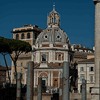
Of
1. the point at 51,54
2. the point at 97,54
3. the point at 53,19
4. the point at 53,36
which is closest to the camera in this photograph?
the point at 97,54

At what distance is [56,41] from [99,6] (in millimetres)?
44063

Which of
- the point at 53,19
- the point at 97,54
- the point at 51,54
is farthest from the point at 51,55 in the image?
the point at 97,54

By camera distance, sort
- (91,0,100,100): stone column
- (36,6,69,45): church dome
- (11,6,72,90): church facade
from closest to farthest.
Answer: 1. (91,0,100,100): stone column
2. (11,6,72,90): church facade
3. (36,6,69,45): church dome

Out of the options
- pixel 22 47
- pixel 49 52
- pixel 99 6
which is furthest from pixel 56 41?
pixel 99 6

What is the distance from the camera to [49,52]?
68.1 meters

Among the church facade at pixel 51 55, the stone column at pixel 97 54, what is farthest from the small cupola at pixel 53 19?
the stone column at pixel 97 54

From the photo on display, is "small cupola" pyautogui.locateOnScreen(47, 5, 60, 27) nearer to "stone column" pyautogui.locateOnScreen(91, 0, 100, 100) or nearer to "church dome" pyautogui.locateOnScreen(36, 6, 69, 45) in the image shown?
"church dome" pyautogui.locateOnScreen(36, 6, 69, 45)

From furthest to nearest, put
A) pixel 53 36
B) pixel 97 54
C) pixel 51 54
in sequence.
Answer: pixel 53 36
pixel 51 54
pixel 97 54

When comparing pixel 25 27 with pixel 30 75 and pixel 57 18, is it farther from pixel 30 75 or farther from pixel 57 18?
pixel 30 75

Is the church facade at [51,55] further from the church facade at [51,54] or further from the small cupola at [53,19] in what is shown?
the small cupola at [53,19]

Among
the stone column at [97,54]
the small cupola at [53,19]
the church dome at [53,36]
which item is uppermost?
the small cupola at [53,19]

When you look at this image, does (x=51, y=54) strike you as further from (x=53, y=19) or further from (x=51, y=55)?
(x=53, y=19)

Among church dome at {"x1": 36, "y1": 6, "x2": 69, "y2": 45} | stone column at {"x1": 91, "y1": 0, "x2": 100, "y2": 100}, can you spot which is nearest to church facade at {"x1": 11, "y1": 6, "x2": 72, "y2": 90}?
church dome at {"x1": 36, "y1": 6, "x2": 69, "y2": 45}

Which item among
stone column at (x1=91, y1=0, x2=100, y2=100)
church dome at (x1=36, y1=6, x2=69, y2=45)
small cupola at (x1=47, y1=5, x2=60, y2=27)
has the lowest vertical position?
stone column at (x1=91, y1=0, x2=100, y2=100)
